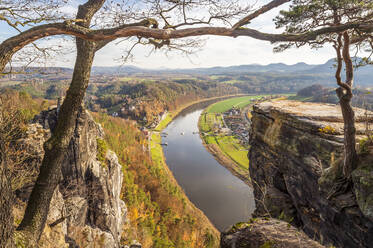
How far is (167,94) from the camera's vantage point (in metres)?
126

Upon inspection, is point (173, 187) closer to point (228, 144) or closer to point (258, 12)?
point (228, 144)

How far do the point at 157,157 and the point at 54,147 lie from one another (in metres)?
45.0

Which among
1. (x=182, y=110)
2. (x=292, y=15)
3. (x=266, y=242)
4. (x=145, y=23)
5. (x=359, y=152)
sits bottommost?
(x=182, y=110)

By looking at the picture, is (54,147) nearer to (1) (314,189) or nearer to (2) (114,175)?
(1) (314,189)

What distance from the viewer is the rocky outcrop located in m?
3.25

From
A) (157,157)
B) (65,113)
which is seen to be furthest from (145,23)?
(157,157)

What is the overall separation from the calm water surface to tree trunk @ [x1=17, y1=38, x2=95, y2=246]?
1926 cm

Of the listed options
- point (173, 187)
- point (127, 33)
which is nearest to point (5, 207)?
point (127, 33)

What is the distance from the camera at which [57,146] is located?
308 cm

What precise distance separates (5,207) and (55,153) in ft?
3.48

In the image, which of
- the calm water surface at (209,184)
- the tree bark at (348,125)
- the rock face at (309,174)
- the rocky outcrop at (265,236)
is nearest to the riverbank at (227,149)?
the calm water surface at (209,184)

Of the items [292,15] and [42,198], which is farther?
[292,15]

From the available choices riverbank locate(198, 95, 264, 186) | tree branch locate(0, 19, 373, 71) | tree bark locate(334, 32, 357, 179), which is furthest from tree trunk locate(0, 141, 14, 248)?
riverbank locate(198, 95, 264, 186)

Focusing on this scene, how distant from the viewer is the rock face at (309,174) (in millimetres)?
4297
